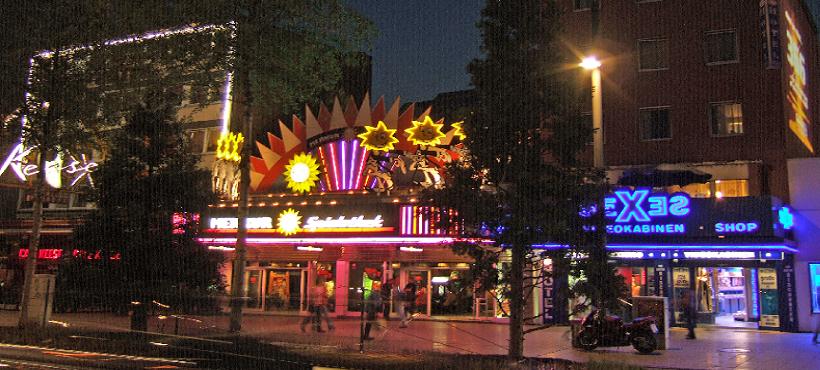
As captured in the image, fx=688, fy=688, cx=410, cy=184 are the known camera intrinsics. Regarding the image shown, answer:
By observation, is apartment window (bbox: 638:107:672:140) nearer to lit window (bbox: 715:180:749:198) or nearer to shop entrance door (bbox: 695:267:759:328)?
lit window (bbox: 715:180:749:198)

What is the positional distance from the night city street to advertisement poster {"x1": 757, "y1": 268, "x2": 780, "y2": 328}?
0.07 metres

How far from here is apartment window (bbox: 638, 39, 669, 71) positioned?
27062 mm

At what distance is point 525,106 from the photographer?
12836 millimetres

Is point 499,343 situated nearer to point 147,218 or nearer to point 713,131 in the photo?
point 147,218

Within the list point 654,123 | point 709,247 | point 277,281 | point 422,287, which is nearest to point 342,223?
point 422,287

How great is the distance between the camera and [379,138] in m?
26.3

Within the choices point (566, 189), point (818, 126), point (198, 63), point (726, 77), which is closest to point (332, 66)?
point (198, 63)

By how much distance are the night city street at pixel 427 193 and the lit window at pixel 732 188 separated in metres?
0.07

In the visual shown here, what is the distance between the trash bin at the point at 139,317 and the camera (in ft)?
58.0

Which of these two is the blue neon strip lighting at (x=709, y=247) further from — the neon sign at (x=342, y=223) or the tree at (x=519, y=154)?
the tree at (x=519, y=154)

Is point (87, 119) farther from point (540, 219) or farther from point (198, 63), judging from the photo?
point (540, 219)

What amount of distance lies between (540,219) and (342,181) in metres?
15.9

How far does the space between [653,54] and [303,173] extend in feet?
48.4

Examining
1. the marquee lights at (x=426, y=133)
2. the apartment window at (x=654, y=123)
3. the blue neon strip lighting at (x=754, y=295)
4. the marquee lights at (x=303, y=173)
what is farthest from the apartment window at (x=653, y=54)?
the marquee lights at (x=303, y=173)
